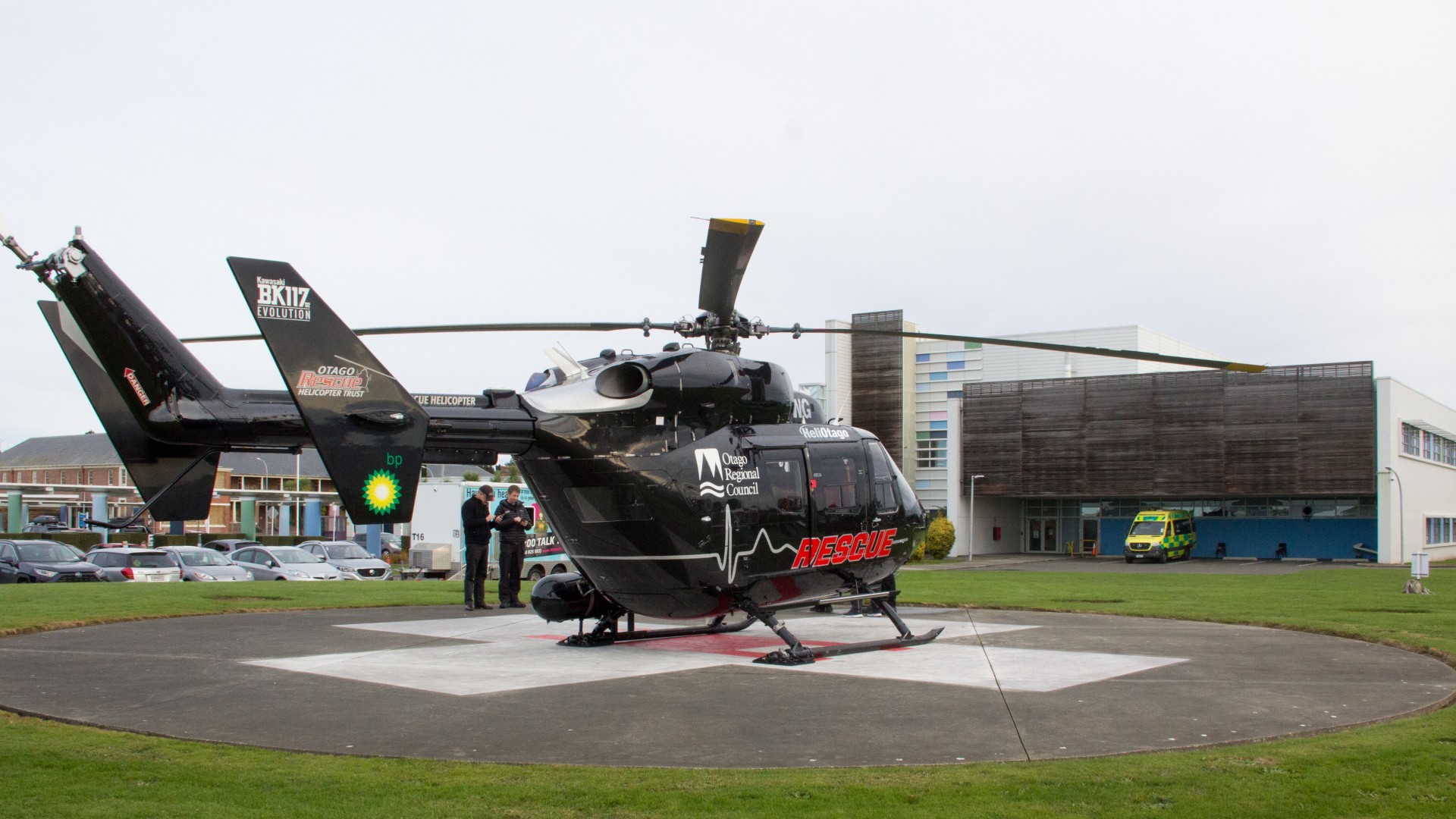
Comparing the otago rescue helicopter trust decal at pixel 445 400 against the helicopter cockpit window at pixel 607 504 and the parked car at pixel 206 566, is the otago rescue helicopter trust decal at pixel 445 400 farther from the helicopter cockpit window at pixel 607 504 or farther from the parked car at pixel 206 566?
the parked car at pixel 206 566

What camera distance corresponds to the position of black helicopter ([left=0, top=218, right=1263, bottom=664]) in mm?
9039

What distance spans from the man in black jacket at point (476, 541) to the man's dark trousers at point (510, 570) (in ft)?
0.94

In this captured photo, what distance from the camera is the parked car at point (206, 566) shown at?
27047 mm

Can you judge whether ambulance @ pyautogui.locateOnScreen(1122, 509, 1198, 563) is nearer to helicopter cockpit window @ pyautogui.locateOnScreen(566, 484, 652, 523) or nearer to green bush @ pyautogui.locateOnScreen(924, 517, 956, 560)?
green bush @ pyautogui.locateOnScreen(924, 517, 956, 560)

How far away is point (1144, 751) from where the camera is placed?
23.5 ft

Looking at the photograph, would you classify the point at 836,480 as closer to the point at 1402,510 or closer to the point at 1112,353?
the point at 1112,353

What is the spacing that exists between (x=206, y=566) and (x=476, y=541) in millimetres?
14289

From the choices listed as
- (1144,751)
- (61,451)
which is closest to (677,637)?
(1144,751)

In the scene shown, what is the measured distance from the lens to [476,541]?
667 inches

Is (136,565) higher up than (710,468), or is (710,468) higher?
(710,468)

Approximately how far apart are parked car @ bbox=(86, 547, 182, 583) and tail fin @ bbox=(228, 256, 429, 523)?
19.9 m

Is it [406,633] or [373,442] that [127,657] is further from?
[373,442]

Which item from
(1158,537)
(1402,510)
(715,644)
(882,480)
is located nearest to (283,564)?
(715,644)

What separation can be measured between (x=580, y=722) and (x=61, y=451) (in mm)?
128873
